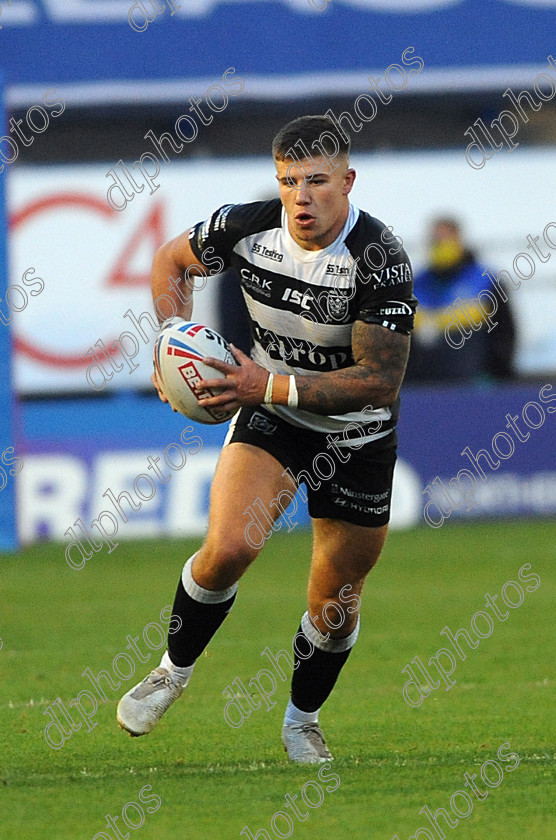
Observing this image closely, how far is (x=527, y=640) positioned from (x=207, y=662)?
2064 mm

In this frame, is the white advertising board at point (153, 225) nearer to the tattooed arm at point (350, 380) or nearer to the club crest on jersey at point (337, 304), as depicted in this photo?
the club crest on jersey at point (337, 304)

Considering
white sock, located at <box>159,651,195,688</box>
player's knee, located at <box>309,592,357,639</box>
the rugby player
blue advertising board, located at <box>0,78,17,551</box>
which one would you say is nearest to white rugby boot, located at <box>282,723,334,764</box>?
the rugby player

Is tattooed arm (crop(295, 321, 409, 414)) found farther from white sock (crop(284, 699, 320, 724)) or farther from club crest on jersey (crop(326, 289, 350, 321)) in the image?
white sock (crop(284, 699, 320, 724))

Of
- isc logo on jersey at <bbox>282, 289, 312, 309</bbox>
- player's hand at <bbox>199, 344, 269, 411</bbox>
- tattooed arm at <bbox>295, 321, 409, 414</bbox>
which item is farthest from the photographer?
isc logo on jersey at <bbox>282, 289, 312, 309</bbox>

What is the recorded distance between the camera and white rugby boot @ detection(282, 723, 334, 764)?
5.84 meters

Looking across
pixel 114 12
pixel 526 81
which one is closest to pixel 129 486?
pixel 114 12

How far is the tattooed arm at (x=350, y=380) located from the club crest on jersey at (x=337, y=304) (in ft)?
0.51

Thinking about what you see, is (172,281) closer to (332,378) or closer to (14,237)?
(332,378)

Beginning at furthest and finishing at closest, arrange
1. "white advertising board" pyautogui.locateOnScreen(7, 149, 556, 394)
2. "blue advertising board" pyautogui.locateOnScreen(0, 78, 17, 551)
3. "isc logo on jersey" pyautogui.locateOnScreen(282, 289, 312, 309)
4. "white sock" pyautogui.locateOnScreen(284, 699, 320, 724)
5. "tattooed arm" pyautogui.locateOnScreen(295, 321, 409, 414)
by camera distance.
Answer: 1. "white advertising board" pyautogui.locateOnScreen(7, 149, 556, 394)
2. "blue advertising board" pyautogui.locateOnScreen(0, 78, 17, 551)
3. "white sock" pyautogui.locateOnScreen(284, 699, 320, 724)
4. "isc logo on jersey" pyautogui.locateOnScreen(282, 289, 312, 309)
5. "tattooed arm" pyautogui.locateOnScreen(295, 321, 409, 414)

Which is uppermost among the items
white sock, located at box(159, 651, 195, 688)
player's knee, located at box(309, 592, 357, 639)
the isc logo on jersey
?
the isc logo on jersey

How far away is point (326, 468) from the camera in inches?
230

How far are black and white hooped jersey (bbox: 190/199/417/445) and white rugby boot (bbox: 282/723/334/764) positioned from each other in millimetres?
1190

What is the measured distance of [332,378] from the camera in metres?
5.45

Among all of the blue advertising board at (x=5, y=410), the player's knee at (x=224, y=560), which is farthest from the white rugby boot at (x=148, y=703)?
Answer: the blue advertising board at (x=5, y=410)
